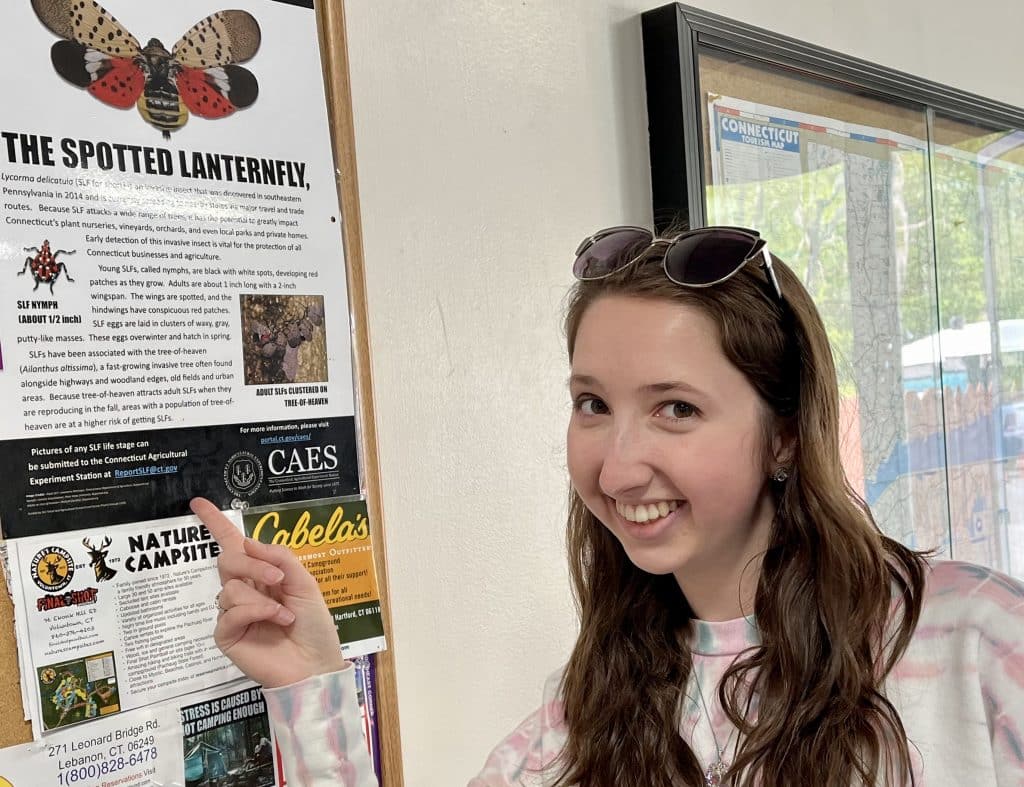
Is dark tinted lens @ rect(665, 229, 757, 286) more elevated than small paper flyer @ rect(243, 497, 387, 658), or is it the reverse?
dark tinted lens @ rect(665, 229, 757, 286)

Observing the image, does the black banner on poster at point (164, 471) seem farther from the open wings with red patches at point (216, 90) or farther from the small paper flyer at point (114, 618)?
the open wings with red patches at point (216, 90)

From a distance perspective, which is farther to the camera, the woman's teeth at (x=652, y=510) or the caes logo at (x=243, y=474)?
the caes logo at (x=243, y=474)

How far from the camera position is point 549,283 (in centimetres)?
148

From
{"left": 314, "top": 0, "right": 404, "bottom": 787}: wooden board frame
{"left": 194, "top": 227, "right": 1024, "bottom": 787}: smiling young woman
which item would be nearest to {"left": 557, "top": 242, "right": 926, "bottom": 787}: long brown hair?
{"left": 194, "top": 227, "right": 1024, "bottom": 787}: smiling young woman

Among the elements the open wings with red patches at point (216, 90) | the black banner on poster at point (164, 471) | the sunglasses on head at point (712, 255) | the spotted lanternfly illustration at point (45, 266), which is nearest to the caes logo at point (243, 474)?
the black banner on poster at point (164, 471)

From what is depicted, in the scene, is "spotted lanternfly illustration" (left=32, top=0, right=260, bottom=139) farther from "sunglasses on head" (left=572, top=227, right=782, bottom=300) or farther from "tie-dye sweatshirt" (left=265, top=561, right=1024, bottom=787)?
"tie-dye sweatshirt" (left=265, top=561, right=1024, bottom=787)

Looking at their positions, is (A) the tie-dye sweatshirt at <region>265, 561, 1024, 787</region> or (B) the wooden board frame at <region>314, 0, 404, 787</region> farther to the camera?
(B) the wooden board frame at <region>314, 0, 404, 787</region>

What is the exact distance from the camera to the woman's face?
3.30 ft

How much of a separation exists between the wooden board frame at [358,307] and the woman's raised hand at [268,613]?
0.34ft

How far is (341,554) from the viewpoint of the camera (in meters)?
1.22

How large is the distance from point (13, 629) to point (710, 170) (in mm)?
1132

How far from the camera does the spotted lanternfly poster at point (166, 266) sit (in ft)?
3.36

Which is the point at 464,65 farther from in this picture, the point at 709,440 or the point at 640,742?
the point at 640,742

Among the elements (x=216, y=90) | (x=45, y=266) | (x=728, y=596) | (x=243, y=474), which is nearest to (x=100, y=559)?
(x=243, y=474)
